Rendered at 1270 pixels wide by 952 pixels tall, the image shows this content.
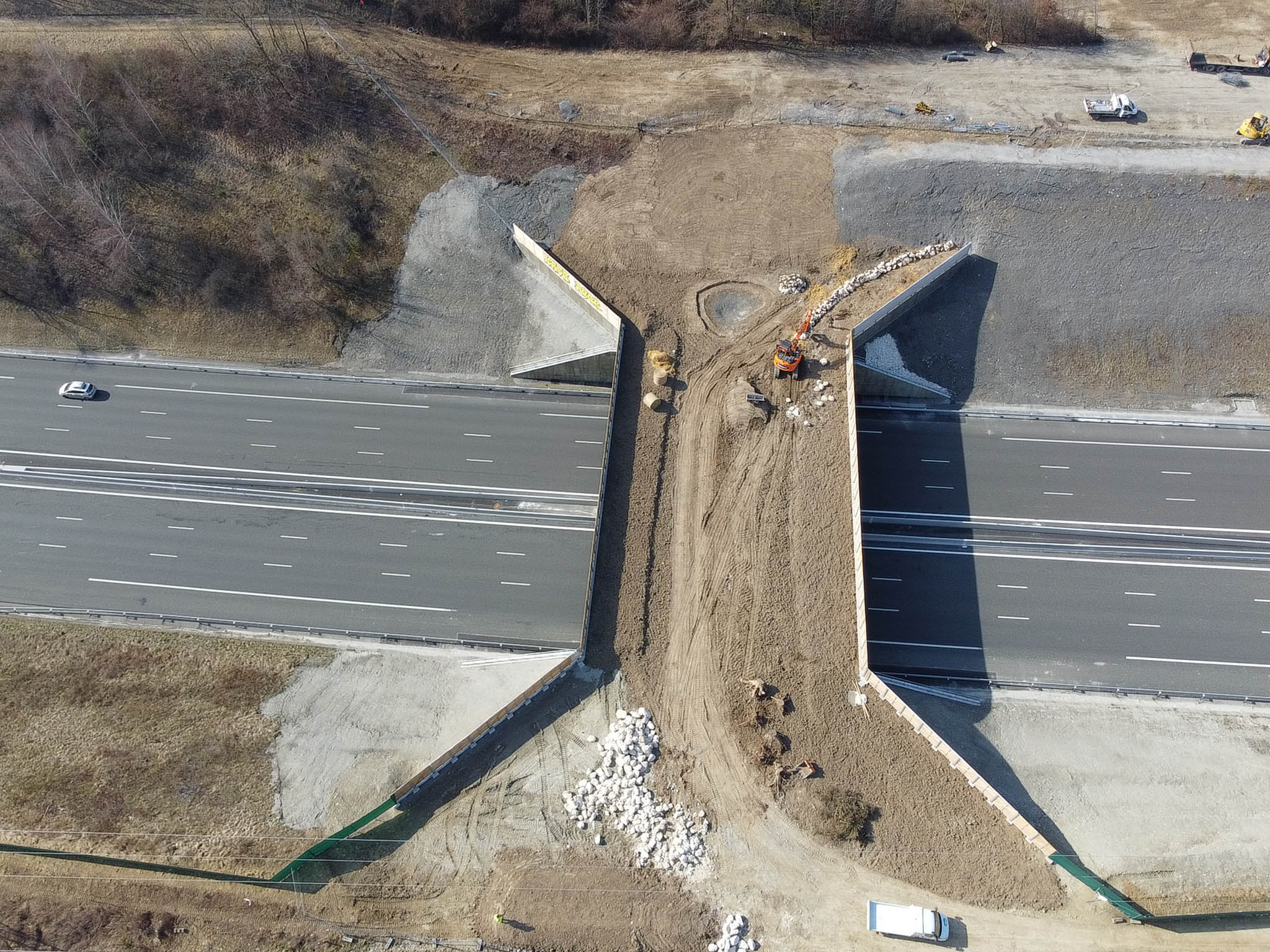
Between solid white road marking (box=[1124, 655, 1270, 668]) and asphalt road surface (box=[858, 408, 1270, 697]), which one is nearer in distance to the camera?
solid white road marking (box=[1124, 655, 1270, 668])

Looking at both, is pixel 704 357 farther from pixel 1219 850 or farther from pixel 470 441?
pixel 1219 850

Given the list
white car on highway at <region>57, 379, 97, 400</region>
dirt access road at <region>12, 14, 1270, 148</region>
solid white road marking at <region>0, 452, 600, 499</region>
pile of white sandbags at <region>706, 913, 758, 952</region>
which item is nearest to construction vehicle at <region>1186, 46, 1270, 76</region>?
dirt access road at <region>12, 14, 1270, 148</region>

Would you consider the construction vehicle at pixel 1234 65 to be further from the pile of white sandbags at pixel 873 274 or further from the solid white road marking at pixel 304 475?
the solid white road marking at pixel 304 475

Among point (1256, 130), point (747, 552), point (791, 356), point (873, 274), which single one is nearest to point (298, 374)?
point (747, 552)

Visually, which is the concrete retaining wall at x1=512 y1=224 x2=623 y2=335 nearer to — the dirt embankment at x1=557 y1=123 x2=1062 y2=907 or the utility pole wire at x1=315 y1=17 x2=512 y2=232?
the dirt embankment at x1=557 y1=123 x2=1062 y2=907

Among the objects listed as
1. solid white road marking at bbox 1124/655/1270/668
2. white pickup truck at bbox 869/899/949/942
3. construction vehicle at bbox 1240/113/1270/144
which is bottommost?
white pickup truck at bbox 869/899/949/942

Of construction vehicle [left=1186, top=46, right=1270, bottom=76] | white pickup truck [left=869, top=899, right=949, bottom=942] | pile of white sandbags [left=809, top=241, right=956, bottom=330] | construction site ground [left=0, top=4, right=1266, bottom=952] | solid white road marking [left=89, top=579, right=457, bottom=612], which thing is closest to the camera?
white pickup truck [left=869, top=899, right=949, bottom=942]
